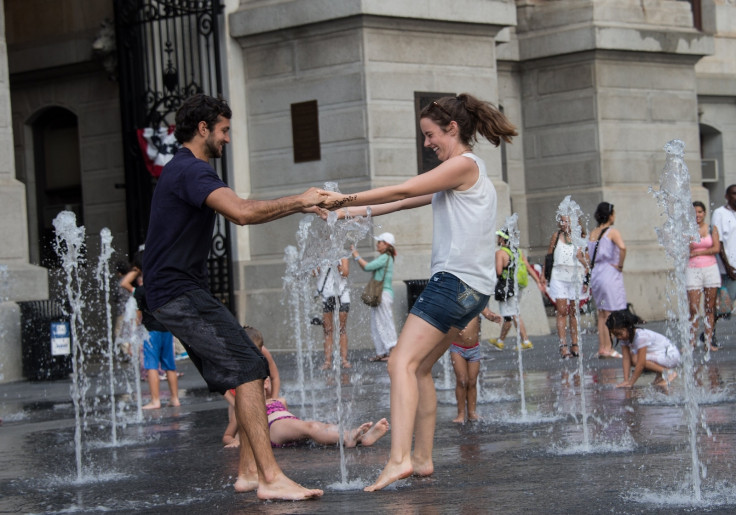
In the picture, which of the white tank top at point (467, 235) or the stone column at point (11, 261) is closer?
the white tank top at point (467, 235)

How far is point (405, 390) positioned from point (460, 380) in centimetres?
297

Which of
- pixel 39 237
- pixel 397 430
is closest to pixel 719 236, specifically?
pixel 397 430

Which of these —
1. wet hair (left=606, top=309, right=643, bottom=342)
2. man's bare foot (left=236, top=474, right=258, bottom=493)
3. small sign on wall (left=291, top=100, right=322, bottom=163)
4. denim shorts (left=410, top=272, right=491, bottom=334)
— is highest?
small sign on wall (left=291, top=100, right=322, bottom=163)

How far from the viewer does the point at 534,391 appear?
38.0 ft

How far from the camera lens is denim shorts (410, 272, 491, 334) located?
6562 mm

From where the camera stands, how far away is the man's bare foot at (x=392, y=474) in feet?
21.0

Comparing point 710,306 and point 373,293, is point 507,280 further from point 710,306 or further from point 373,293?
point 710,306

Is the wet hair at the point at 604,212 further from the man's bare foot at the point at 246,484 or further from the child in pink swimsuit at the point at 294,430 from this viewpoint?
the man's bare foot at the point at 246,484

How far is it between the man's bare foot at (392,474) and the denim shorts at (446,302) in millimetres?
703

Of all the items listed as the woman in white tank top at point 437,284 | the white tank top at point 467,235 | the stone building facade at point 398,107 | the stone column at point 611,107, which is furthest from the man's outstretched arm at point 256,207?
the stone column at point 611,107

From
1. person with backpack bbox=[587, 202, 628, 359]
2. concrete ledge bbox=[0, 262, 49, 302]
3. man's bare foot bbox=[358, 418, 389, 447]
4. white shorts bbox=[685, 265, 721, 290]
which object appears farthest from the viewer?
concrete ledge bbox=[0, 262, 49, 302]

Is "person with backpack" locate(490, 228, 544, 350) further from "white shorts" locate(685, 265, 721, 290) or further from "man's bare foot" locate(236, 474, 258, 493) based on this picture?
"man's bare foot" locate(236, 474, 258, 493)

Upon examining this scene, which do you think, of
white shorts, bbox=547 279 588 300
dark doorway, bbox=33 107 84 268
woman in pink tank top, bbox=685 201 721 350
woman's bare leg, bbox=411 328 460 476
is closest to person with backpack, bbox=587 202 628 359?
white shorts, bbox=547 279 588 300

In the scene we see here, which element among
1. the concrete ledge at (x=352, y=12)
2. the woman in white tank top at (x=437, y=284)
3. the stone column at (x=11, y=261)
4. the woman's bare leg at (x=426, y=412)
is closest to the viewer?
the woman in white tank top at (x=437, y=284)
